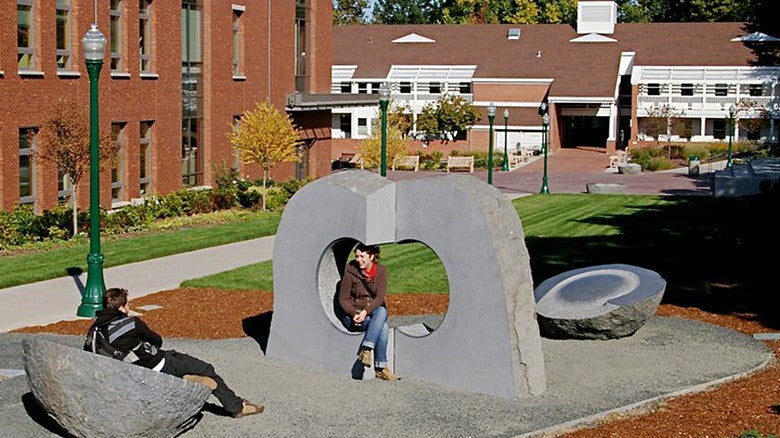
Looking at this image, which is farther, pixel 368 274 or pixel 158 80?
pixel 158 80

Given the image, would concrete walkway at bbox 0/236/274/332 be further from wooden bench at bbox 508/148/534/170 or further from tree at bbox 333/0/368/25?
tree at bbox 333/0/368/25

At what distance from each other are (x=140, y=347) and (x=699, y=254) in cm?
1724

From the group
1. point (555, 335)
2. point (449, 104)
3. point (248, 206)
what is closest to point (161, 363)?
point (555, 335)

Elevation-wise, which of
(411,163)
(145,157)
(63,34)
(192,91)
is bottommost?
(411,163)

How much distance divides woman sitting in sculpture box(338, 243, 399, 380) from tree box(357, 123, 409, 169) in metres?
35.8

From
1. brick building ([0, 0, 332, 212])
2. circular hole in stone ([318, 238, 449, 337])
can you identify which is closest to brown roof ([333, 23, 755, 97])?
brick building ([0, 0, 332, 212])

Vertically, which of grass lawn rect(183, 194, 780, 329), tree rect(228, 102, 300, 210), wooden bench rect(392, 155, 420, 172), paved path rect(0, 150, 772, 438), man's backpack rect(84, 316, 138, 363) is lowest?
wooden bench rect(392, 155, 420, 172)

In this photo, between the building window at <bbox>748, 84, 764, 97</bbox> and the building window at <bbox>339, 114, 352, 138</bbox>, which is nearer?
the building window at <bbox>748, 84, 764, 97</bbox>

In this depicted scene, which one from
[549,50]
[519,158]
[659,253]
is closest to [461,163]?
[519,158]

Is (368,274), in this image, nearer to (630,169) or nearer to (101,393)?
(101,393)

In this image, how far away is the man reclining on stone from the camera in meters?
11.3

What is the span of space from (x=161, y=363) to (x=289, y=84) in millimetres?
37889

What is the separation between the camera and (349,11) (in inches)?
4717

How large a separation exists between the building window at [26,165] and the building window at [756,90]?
179 ft
